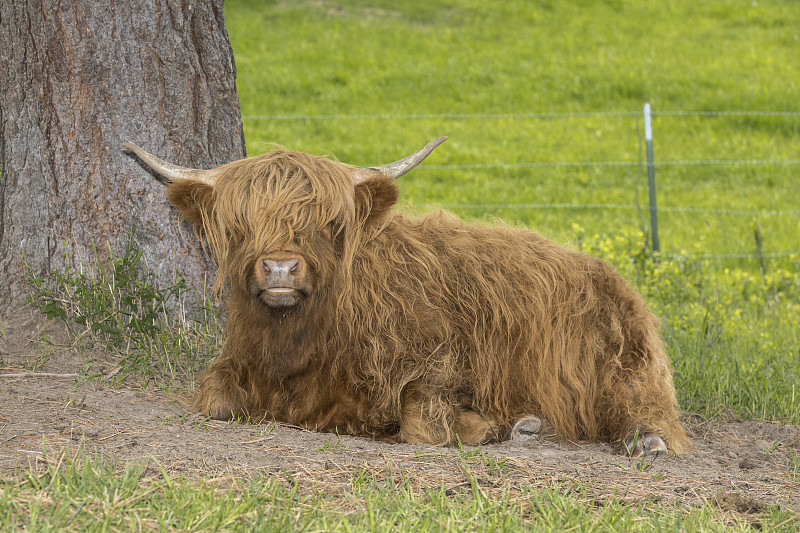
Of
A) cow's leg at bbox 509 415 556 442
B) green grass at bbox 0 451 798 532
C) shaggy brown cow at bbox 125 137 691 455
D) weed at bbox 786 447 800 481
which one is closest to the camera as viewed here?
green grass at bbox 0 451 798 532

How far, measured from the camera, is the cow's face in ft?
11.1

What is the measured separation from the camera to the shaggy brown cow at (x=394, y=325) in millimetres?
3607

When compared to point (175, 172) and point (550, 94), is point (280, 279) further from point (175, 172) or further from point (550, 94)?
point (550, 94)

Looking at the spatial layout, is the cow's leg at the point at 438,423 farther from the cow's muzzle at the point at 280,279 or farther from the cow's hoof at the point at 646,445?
the cow's muzzle at the point at 280,279

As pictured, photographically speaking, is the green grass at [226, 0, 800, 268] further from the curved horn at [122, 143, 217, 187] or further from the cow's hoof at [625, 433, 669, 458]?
the curved horn at [122, 143, 217, 187]

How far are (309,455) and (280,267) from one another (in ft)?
2.24

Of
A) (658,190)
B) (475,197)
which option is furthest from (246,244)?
(658,190)

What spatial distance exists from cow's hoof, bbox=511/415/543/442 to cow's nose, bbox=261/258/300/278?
1.22m

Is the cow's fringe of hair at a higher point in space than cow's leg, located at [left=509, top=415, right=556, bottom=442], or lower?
higher

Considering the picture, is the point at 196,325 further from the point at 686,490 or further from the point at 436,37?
the point at 436,37

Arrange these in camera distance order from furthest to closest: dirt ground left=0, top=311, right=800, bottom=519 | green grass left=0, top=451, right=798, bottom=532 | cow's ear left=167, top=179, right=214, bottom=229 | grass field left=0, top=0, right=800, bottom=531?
cow's ear left=167, top=179, right=214, bottom=229 < dirt ground left=0, top=311, right=800, bottom=519 < grass field left=0, top=0, right=800, bottom=531 < green grass left=0, top=451, right=798, bottom=532

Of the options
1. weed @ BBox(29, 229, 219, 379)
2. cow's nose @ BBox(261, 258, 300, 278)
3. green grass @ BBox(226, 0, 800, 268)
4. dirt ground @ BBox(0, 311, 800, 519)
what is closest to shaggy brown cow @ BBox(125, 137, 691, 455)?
cow's nose @ BBox(261, 258, 300, 278)

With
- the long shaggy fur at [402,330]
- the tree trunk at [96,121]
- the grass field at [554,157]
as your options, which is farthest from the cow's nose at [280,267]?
the tree trunk at [96,121]

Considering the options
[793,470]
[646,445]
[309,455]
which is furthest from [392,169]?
[793,470]
